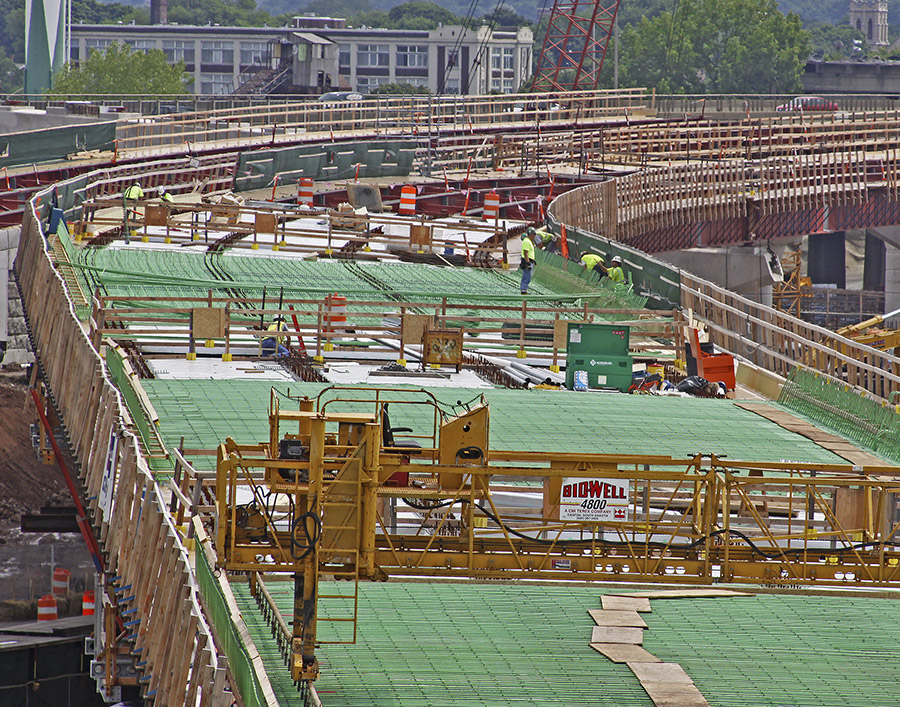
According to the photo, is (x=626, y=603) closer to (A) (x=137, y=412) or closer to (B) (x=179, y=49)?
(A) (x=137, y=412)

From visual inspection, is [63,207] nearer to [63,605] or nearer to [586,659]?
[63,605]

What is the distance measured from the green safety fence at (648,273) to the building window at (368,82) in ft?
444

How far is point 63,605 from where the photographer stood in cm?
3284

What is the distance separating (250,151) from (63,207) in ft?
55.6

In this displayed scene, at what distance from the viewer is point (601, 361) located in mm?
30688

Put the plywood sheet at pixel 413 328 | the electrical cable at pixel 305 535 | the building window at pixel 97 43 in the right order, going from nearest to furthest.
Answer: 1. the electrical cable at pixel 305 535
2. the plywood sheet at pixel 413 328
3. the building window at pixel 97 43

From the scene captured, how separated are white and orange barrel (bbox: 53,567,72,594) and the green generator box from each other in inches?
485

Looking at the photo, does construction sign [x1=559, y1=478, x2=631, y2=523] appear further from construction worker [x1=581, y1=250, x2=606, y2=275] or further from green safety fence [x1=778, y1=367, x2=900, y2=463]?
construction worker [x1=581, y1=250, x2=606, y2=275]

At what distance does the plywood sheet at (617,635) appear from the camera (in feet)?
59.9

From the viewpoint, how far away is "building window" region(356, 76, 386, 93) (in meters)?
175

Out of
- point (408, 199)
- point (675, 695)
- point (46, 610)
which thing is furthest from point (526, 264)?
point (675, 695)

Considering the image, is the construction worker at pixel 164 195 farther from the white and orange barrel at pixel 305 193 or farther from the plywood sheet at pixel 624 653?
the plywood sheet at pixel 624 653

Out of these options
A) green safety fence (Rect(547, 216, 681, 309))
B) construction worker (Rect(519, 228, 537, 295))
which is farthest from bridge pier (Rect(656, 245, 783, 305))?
construction worker (Rect(519, 228, 537, 295))

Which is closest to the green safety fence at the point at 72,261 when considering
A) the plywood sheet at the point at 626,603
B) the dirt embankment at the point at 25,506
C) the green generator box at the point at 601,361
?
the dirt embankment at the point at 25,506
